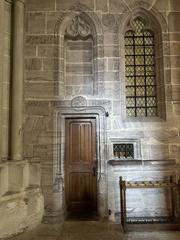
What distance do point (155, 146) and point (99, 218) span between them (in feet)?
5.36

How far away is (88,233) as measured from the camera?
3.89 m

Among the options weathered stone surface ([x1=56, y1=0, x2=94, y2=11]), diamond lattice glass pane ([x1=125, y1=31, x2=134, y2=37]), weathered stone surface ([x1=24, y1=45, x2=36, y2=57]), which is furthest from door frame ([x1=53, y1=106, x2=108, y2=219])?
weathered stone surface ([x1=56, y1=0, x2=94, y2=11])

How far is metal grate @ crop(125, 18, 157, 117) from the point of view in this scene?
5199 millimetres

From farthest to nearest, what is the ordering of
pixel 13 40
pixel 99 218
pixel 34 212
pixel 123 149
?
pixel 123 149, pixel 99 218, pixel 13 40, pixel 34 212

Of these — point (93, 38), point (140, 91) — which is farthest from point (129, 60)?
point (93, 38)

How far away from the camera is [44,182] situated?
15.6ft

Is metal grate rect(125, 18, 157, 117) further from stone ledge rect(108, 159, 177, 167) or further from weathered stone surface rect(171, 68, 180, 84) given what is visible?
stone ledge rect(108, 159, 177, 167)

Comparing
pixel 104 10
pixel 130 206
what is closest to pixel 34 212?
pixel 130 206

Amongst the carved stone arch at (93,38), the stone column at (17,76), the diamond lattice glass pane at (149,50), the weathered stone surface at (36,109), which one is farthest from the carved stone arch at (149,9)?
the stone column at (17,76)

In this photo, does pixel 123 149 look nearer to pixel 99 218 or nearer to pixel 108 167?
pixel 108 167

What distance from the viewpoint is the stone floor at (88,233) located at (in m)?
3.73

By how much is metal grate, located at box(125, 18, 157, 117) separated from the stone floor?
213 cm

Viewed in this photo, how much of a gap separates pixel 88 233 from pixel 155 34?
153 inches

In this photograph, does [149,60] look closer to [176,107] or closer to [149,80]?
[149,80]
